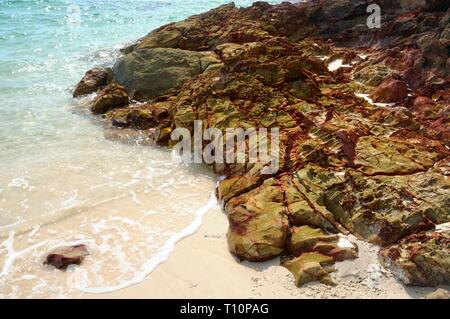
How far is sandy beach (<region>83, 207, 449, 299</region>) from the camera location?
7.50m

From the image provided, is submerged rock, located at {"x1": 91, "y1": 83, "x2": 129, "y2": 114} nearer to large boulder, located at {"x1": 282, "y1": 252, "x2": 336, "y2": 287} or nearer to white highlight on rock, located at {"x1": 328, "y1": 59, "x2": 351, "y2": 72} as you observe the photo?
white highlight on rock, located at {"x1": 328, "y1": 59, "x2": 351, "y2": 72}

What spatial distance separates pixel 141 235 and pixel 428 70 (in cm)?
1210

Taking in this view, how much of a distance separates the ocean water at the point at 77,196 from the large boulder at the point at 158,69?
7.70ft

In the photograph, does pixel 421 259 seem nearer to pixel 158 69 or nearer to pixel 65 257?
pixel 65 257

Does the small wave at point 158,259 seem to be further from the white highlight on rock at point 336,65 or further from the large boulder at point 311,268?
the white highlight on rock at point 336,65

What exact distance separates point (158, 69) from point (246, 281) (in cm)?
1176

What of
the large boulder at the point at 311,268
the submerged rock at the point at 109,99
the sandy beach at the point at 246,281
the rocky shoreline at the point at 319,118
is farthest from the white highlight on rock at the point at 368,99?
the submerged rock at the point at 109,99

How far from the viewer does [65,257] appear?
8539mm

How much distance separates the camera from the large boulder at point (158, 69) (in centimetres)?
1739

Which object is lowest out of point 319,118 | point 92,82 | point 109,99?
point 109,99

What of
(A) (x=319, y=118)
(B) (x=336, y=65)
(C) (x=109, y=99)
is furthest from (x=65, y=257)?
(B) (x=336, y=65)

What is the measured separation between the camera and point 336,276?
772cm

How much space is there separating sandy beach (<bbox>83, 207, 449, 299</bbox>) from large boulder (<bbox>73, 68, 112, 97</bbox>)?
11748mm
